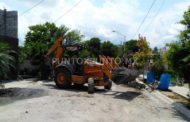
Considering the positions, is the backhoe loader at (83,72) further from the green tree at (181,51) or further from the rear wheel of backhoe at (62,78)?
the green tree at (181,51)

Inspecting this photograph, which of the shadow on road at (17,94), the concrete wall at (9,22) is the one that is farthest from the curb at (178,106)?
the concrete wall at (9,22)

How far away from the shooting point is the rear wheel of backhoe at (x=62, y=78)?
67.0 ft

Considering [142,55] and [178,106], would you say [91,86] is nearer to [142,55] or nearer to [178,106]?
[178,106]

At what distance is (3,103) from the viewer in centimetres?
1456

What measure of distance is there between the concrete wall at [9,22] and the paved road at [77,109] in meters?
13.9

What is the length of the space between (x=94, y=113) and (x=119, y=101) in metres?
3.80

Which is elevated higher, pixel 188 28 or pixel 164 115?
pixel 188 28

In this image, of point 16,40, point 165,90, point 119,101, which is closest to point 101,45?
point 16,40

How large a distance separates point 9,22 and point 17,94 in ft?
49.1

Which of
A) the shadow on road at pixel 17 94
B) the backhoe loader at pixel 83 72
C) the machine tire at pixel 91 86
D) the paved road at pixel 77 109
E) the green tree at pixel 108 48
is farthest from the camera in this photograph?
the green tree at pixel 108 48

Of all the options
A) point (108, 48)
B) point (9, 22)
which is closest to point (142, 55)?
point (9, 22)

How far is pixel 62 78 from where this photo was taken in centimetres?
2067

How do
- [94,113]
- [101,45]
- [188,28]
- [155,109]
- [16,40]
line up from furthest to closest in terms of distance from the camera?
1. [101,45]
2. [16,40]
3. [188,28]
4. [155,109]
5. [94,113]

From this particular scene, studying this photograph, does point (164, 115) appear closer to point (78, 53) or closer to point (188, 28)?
point (188, 28)
